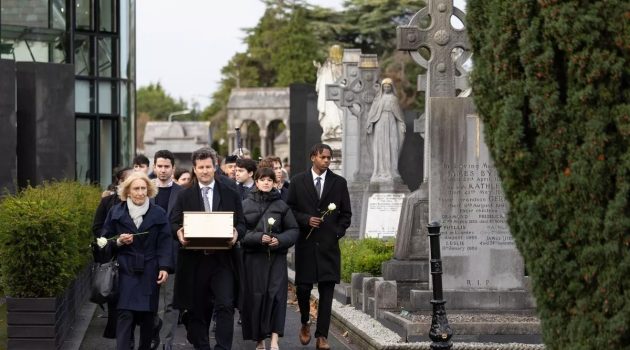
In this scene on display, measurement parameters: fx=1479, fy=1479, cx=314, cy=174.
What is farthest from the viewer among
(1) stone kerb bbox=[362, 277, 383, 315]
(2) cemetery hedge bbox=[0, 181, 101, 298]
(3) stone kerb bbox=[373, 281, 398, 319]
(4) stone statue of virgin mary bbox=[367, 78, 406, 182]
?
(4) stone statue of virgin mary bbox=[367, 78, 406, 182]

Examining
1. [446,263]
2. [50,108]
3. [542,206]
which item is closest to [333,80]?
[50,108]

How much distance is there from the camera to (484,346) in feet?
43.4

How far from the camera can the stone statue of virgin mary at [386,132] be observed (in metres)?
26.5

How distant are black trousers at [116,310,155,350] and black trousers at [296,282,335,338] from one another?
79.3 inches

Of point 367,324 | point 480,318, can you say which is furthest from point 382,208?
point 480,318

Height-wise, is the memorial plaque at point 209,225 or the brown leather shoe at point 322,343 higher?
the memorial plaque at point 209,225

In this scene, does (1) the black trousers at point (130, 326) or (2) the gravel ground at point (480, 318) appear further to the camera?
(2) the gravel ground at point (480, 318)

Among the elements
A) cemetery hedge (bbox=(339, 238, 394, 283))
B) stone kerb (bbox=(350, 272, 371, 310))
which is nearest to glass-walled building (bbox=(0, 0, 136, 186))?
cemetery hedge (bbox=(339, 238, 394, 283))

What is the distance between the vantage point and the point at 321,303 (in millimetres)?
14500

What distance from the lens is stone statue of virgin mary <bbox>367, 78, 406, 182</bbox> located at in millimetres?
26531

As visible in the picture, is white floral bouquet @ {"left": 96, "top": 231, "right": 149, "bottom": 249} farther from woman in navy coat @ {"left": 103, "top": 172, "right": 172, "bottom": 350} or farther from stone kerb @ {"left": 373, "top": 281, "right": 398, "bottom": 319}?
stone kerb @ {"left": 373, "top": 281, "right": 398, "bottom": 319}

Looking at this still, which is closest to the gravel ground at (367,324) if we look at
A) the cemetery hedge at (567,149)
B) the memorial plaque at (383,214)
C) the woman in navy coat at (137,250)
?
the woman in navy coat at (137,250)

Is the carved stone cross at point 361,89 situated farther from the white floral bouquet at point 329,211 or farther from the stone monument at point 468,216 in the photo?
the white floral bouquet at point 329,211

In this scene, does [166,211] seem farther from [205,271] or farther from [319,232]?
[205,271]
